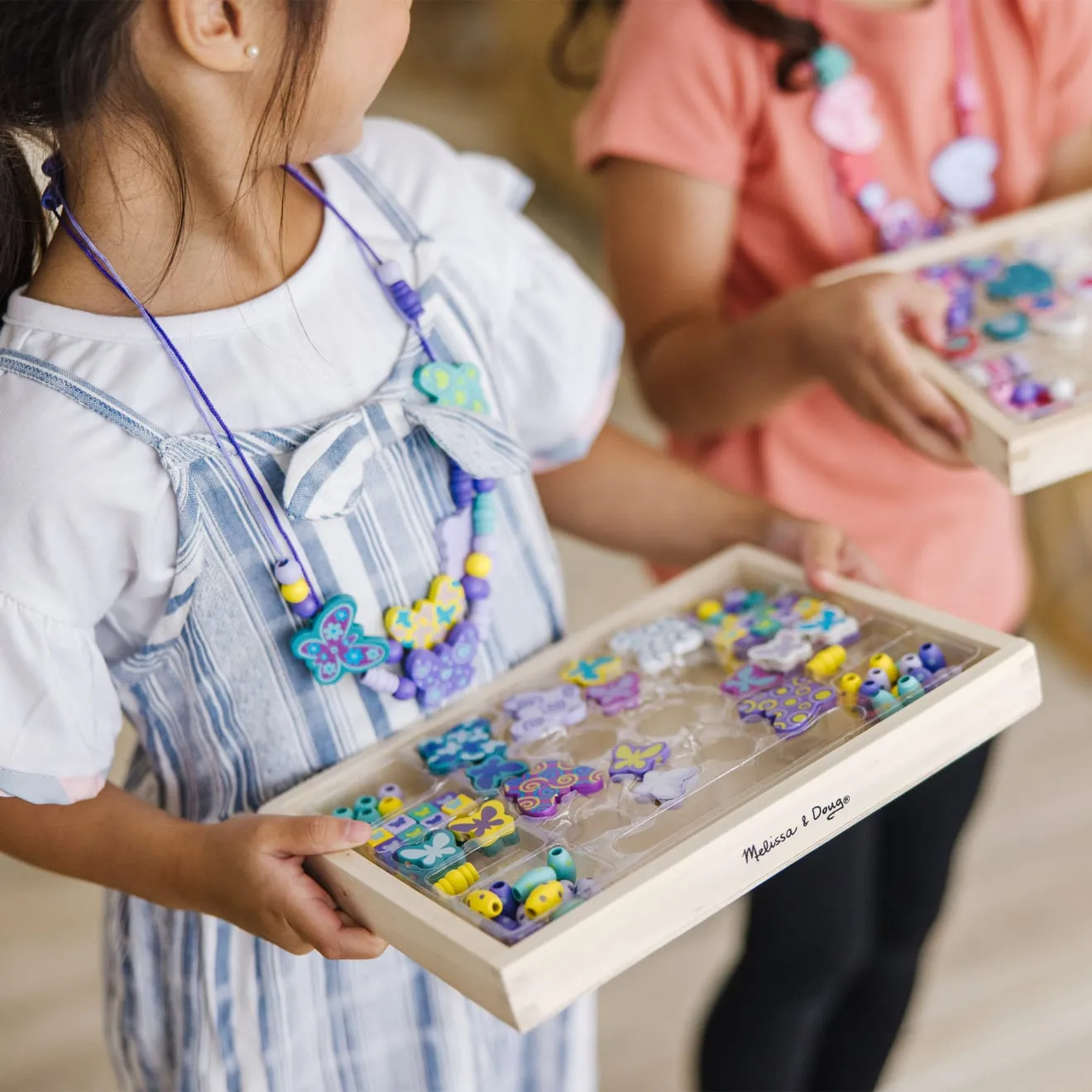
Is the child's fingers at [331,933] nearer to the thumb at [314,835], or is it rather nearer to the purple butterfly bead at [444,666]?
the thumb at [314,835]

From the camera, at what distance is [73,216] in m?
0.66

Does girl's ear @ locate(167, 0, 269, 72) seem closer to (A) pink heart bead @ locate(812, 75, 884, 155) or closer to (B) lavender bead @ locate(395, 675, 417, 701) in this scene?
(B) lavender bead @ locate(395, 675, 417, 701)

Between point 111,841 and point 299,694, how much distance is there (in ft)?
0.40

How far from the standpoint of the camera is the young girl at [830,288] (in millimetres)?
908

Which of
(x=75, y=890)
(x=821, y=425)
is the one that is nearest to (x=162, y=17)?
(x=821, y=425)

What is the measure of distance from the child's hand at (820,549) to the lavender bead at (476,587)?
20cm

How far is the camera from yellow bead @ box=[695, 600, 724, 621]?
782mm

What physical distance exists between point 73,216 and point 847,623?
451 millimetres

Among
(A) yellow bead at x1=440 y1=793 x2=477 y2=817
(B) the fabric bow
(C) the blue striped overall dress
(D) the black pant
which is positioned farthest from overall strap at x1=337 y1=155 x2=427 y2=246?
(D) the black pant

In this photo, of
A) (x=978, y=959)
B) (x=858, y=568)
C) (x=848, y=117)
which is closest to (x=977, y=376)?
(x=858, y=568)

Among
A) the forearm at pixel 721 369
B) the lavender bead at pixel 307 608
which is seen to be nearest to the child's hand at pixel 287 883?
the lavender bead at pixel 307 608

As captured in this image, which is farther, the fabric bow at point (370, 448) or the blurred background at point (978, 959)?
the blurred background at point (978, 959)

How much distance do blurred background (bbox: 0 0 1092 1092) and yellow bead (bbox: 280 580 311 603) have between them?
0.87 metres

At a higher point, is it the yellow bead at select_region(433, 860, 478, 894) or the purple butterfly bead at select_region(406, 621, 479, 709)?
the purple butterfly bead at select_region(406, 621, 479, 709)
